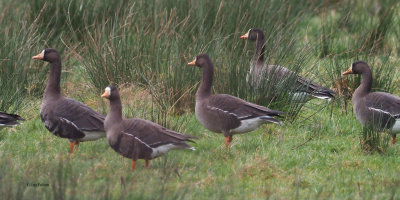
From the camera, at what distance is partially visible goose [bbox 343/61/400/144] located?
741 centimetres

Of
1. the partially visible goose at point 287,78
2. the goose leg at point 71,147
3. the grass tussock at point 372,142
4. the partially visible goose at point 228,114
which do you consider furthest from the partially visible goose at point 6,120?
the grass tussock at point 372,142

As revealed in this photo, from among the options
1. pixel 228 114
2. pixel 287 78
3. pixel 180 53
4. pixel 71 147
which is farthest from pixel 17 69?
pixel 287 78

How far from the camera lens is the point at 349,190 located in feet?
20.6

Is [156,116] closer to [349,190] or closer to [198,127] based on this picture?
[198,127]

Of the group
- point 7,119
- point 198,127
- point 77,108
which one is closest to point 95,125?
point 77,108

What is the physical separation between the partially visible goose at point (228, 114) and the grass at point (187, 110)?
0.65 feet

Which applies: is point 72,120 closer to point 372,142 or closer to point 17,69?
point 17,69

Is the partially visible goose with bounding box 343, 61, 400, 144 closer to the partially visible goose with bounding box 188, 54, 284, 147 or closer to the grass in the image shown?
the grass

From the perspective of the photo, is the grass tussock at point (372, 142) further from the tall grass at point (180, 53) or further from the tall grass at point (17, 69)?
the tall grass at point (17, 69)

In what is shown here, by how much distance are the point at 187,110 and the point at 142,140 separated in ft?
7.33

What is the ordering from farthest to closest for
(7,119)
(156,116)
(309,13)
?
(309,13) → (156,116) → (7,119)

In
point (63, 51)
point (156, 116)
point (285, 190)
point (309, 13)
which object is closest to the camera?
point (285, 190)

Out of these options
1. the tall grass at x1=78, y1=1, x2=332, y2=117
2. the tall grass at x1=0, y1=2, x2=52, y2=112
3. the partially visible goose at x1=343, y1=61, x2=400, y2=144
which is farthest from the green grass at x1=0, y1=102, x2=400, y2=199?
the tall grass at x1=78, y1=1, x2=332, y2=117

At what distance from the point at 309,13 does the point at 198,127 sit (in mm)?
5377
